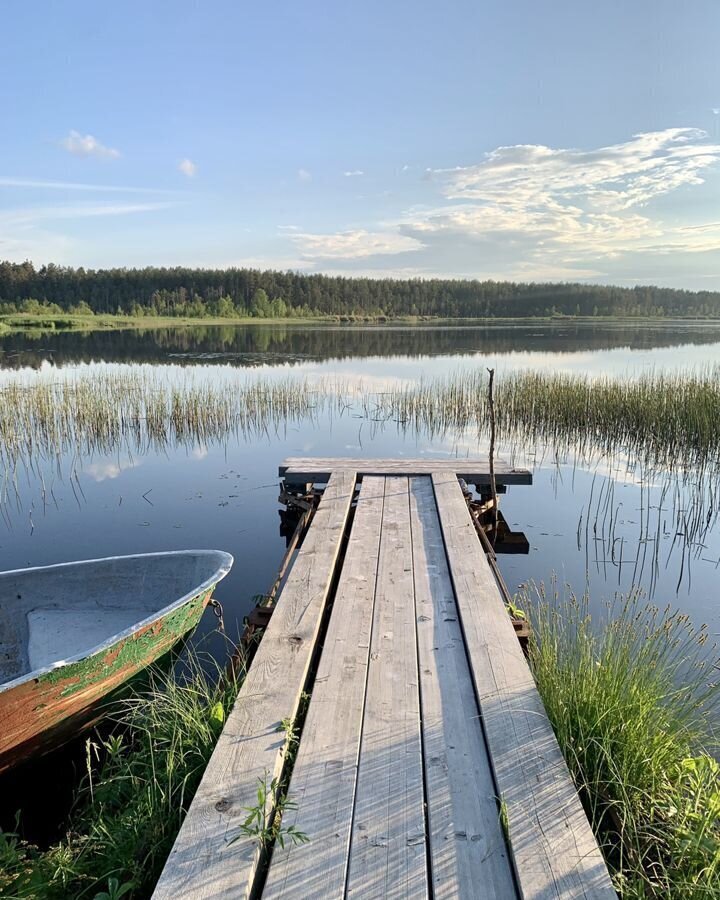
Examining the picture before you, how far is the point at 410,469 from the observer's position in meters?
6.95

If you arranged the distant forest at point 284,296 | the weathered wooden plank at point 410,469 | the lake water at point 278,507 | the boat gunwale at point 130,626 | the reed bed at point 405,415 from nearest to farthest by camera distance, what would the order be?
the boat gunwale at point 130,626 < the lake water at point 278,507 < the weathered wooden plank at point 410,469 < the reed bed at point 405,415 < the distant forest at point 284,296

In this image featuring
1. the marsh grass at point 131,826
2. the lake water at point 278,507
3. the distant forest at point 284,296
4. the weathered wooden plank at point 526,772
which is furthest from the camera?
the distant forest at point 284,296

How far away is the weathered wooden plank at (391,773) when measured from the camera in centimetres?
171

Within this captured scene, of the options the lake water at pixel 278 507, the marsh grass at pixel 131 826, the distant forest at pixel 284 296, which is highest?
the distant forest at pixel 284 296

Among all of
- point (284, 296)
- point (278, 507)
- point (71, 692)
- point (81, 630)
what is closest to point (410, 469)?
point (278, 507)

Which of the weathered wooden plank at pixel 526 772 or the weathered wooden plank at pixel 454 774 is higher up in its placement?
the weathered wooden plank at pixel 526 772

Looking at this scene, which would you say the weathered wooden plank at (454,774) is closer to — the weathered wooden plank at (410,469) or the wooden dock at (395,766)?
the wooden dock at (395,766)

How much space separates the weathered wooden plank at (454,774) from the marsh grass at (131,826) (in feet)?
2.80

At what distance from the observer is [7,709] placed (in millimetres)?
2658

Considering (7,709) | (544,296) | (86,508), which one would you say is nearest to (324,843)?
(7,709)

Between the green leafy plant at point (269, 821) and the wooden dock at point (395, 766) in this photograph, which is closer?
the wooden dock at point (395, 766)

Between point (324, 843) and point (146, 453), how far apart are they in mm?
9014

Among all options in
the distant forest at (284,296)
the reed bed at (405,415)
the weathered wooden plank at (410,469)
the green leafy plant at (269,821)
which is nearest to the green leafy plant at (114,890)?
the green leafy plant at (269,821)

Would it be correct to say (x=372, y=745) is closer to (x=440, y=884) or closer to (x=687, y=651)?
(x=440, y=884)
